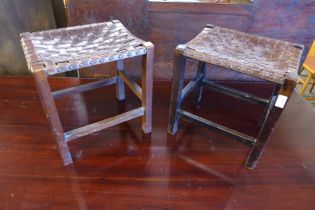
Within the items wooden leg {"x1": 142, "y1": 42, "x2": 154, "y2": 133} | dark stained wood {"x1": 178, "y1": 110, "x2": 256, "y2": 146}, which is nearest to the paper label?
dark stained wood {"x1": 178, "y1": 110, "x2": 256, "y2": 146}

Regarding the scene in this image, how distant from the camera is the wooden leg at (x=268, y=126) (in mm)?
692

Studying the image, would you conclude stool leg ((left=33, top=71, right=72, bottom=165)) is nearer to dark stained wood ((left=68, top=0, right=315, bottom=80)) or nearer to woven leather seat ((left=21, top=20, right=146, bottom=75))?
woven leather seat ((left=21, top=20, right=146, bottom=75))

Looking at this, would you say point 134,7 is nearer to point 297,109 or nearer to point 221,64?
point 221,64

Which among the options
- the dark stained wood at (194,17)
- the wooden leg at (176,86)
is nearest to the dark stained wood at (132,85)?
the wooden leg at (176,86)

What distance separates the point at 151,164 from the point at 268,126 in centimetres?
42

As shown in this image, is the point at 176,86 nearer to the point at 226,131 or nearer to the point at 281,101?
the point at 226,131

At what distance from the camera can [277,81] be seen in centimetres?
69

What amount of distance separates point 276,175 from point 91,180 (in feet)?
2.13

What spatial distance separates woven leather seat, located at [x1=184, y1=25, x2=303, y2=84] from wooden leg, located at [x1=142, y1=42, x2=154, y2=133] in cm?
12

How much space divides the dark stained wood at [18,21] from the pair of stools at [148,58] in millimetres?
383

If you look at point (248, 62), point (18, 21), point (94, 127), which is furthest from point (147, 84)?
point (18, 21)

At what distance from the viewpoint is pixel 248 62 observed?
0.76m

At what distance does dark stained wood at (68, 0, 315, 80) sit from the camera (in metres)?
1.10

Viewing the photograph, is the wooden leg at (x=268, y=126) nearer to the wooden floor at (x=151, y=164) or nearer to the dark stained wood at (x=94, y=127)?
the wooden floor at (x=151, y=164)
